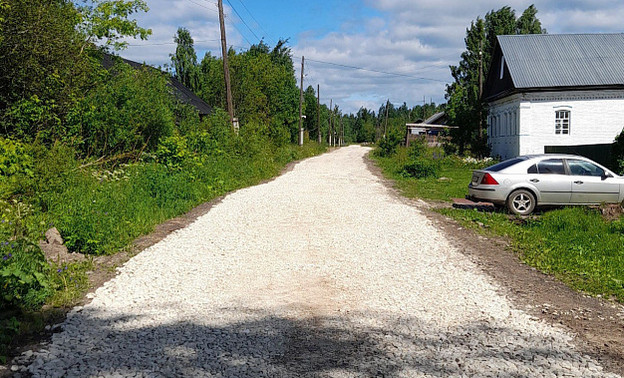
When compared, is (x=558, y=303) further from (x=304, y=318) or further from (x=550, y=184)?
(x=550, y=184)

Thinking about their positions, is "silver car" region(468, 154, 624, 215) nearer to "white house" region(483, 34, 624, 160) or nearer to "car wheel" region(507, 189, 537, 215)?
"car wheel" region(507, 189, 537, 215)

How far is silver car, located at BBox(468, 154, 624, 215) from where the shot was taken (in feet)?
44.1

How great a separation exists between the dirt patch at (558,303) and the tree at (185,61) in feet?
178

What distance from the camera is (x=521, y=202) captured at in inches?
536

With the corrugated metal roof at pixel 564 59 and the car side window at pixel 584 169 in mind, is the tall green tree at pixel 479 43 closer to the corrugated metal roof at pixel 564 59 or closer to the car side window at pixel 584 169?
the corrugated metal roof at pixel 564 59

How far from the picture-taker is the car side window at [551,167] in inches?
538

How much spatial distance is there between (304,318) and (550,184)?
9803 millimetres

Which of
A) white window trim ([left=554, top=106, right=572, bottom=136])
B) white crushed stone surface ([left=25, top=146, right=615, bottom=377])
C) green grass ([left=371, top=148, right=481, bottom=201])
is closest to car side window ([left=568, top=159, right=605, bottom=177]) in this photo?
green grass ([left=371, top=148, right=481, bottom=201])

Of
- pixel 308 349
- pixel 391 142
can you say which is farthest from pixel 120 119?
pixel 391 142

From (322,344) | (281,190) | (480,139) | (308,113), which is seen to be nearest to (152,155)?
(281,190)

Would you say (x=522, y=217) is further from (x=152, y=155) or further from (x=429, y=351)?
(x=152, y=155)

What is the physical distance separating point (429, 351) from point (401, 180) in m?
19.1

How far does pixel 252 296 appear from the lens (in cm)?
662

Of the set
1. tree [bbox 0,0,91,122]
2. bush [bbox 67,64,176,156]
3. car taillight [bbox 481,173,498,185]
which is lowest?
car taillight [bbox 481,173,498,185]
